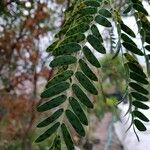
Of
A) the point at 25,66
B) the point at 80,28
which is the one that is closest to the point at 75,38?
the point at 80,28

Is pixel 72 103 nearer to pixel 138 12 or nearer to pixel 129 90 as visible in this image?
pixel 129 90

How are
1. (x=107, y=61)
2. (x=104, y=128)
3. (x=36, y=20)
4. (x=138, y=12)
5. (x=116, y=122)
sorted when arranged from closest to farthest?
(x=138, y=12), (x=36, y=20), (x=107, y=61), (x=116, y=122), (x=104, y=128)

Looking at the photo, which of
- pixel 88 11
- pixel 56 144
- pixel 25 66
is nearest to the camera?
pixel 56 144

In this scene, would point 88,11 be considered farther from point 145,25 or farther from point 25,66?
point 25,66

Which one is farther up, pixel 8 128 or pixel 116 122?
pixel 8 128

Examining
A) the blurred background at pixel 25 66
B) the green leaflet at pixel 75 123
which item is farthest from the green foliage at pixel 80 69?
the blurred background at pixel 25 66

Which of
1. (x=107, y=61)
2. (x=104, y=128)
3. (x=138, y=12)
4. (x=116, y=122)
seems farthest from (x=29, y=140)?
(x=138, y=12)

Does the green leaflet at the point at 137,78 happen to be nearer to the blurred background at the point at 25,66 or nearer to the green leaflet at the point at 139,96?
the green leaflet at the point at 139,96
